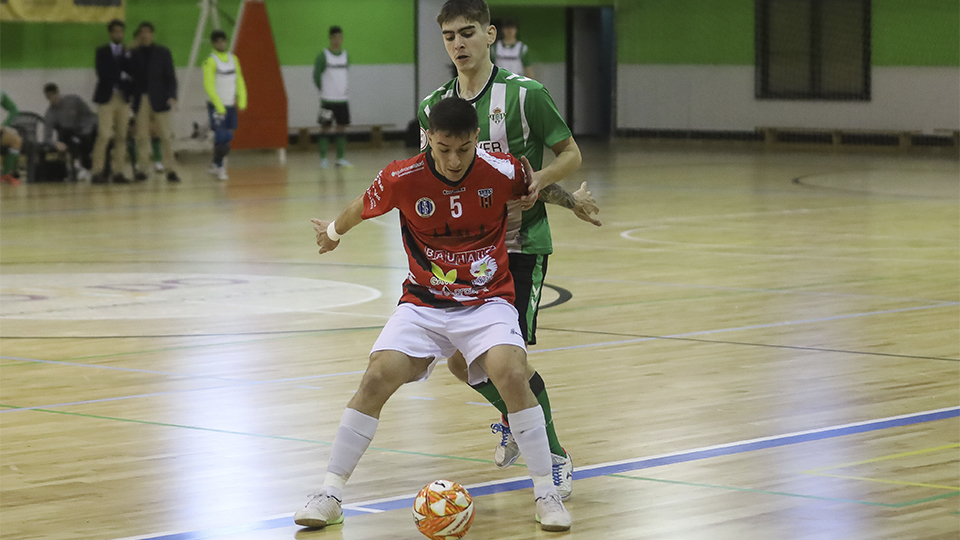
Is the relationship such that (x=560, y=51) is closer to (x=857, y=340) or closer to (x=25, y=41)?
(x=25, y=41)

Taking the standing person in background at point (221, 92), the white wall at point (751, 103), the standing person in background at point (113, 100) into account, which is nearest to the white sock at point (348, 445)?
the standing person in background at point (113, 100)

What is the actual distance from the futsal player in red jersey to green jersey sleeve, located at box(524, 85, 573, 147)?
32cm

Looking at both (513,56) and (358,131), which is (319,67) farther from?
(358,131)

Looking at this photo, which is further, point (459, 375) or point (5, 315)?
point (5, 315)

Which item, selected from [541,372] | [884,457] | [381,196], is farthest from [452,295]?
[541,372]

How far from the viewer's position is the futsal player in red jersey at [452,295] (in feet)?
16.7

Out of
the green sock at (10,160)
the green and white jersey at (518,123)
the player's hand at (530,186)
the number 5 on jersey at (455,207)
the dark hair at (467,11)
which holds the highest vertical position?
the dark hair at (467,11)

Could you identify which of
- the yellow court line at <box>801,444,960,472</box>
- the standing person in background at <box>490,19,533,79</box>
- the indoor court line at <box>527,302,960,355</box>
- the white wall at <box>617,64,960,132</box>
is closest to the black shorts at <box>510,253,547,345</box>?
the yellow court line at <box>801,444,960,472</box>

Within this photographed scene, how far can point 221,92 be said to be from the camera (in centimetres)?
2316

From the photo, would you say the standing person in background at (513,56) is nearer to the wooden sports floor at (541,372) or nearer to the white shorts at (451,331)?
the wooden sports floor at (541,372)

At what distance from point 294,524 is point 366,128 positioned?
26.8 metres

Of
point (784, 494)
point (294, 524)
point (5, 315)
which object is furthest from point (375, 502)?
point (5, 315)

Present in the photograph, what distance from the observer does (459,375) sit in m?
5.54

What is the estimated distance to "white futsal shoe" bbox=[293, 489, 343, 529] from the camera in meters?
5.02
